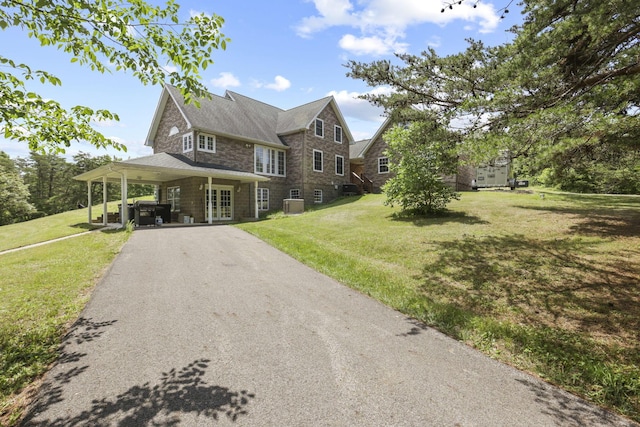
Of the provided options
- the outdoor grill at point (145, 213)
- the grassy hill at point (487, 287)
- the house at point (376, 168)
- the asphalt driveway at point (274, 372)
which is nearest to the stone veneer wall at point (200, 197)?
the outdoor grill at point (145, 213)

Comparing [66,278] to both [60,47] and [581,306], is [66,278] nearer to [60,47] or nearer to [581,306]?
[60,47]

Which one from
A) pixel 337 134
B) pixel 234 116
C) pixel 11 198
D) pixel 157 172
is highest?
pixel 234 116

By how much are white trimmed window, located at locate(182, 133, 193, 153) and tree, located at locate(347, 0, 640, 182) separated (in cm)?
1588

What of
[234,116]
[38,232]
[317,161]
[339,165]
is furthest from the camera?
[339,165]

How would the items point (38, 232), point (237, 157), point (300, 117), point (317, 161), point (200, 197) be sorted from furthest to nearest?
1. point (300, 117)
2. point (317, 161)
3. point (237, 157)
4. point (200, 197)
5. point (38, 232)

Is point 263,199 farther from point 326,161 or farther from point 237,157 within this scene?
point 326,161

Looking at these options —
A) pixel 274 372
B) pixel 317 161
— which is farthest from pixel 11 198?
pixel 274 372

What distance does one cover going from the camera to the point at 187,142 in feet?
66.9

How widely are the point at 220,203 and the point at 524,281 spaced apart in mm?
18701

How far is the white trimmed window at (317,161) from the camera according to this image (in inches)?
1009

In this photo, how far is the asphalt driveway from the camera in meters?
2.71

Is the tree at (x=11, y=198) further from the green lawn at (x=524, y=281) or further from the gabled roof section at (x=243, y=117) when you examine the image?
the green lawn at (x=524, y=281)

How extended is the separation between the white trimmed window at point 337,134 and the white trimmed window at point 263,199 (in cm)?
867

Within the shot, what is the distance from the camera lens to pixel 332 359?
3645mm
